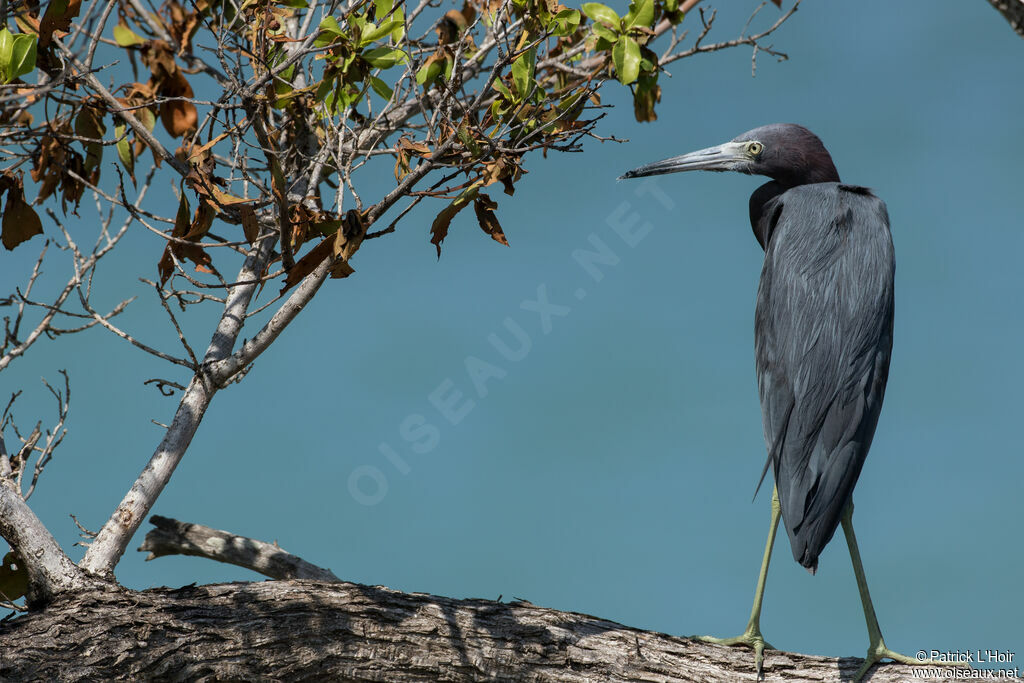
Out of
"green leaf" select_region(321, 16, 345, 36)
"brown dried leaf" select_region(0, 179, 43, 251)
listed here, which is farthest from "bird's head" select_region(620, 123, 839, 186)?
"brown dried leaf" select_region(0, 179, 43, 251)

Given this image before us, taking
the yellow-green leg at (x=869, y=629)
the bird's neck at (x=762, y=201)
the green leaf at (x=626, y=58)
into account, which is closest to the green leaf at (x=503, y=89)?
the green leaf at (x=626, y=58)

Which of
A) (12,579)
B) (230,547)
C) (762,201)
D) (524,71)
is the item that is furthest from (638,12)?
(12,579)

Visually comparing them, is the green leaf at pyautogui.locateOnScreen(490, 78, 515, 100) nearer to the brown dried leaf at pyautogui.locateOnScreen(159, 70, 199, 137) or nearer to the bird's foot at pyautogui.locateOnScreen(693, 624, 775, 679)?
the brown dried leaf at pyautogui.locateOnScreen(159, 70, 199, 137)

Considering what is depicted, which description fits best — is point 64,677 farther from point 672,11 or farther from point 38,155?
point 672,11

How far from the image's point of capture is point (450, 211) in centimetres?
307

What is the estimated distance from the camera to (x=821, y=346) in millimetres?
3637

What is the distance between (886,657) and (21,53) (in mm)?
3587

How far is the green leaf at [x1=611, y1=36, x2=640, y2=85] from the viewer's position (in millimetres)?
3535

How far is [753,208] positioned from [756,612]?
6.49 feet

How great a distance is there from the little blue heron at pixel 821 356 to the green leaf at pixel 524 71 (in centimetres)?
136

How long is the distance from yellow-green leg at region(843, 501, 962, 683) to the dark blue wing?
1.09 ft

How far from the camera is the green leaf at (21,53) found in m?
3.02

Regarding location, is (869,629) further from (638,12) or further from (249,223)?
(249,223)

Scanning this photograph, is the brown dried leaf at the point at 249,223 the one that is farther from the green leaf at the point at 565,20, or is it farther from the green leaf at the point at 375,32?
the green leaf at the point at 565,20
